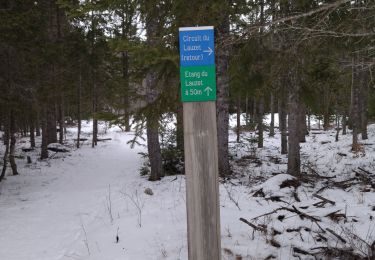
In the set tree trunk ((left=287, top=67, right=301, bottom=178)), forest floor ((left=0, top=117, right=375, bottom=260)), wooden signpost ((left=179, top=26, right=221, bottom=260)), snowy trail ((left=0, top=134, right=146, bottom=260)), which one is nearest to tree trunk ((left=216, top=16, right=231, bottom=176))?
forest floor ((left=0, top=117, right=375, bottom=260))

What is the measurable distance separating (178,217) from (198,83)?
4.48 meters

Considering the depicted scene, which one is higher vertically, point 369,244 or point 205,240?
point 205,240

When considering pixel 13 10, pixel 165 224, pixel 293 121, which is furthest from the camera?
pixel 13 10

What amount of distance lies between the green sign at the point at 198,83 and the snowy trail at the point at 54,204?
3.91 m

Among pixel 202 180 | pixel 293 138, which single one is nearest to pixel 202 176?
pixel 202 180

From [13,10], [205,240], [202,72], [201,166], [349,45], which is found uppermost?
[13,10]

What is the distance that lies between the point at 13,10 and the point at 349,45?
913 centimetres

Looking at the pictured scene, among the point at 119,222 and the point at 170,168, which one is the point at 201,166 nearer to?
the point at 119,222

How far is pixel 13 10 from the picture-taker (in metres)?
10.4

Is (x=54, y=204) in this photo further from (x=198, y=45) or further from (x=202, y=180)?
(x=198, y=45)

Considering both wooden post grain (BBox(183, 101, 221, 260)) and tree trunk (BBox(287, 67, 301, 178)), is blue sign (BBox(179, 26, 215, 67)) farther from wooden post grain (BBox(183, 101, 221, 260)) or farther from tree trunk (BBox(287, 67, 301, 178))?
tree trunk (BBox(287, 67, 301, 178))

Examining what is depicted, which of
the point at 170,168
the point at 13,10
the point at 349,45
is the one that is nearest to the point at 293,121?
the point at 349,45

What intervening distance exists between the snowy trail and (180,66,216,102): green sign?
3.91 m

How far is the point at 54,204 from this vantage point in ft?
30.3
